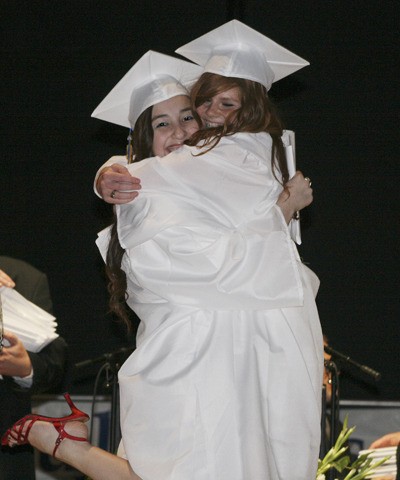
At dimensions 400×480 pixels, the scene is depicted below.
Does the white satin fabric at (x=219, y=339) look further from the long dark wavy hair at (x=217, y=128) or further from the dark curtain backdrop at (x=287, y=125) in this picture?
the dark curtain backdrop at (x=287, y=125)

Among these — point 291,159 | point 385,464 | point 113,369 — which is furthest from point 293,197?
point 385,464

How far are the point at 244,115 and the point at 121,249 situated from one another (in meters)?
0.67

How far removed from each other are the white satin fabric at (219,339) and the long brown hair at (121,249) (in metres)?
0.27

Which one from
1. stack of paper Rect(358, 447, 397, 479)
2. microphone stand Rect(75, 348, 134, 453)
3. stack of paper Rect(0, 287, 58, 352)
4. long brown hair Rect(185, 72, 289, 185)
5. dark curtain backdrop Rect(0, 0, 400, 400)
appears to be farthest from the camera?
dark curtain backdrop Rect(0, 0, 400, 400)

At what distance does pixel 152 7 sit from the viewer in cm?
566

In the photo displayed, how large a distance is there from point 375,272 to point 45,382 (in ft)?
8.10

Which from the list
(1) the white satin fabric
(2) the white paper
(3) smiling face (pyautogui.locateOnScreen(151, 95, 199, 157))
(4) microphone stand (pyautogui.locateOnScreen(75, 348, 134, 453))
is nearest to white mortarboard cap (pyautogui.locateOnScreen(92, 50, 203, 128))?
(3) smiling face (pyautogui.locateOnScreen(151, 95, 199, 157))

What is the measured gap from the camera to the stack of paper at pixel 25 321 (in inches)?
154

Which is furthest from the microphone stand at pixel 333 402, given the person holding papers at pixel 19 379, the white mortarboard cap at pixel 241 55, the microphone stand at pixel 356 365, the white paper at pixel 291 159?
the white mortarboard cap at pixel 241 55

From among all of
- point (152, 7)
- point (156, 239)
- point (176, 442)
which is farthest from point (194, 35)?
point (176, 442)

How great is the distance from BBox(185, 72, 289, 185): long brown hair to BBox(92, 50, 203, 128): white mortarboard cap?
18 centimetres

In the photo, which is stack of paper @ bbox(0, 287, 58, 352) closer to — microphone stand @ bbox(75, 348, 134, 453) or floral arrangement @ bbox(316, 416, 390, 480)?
microphone stand @ bbox(75, 348, 134, 453)

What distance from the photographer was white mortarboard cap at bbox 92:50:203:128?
3.64 m

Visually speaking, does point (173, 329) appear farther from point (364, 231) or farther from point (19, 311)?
point (364, 231)
